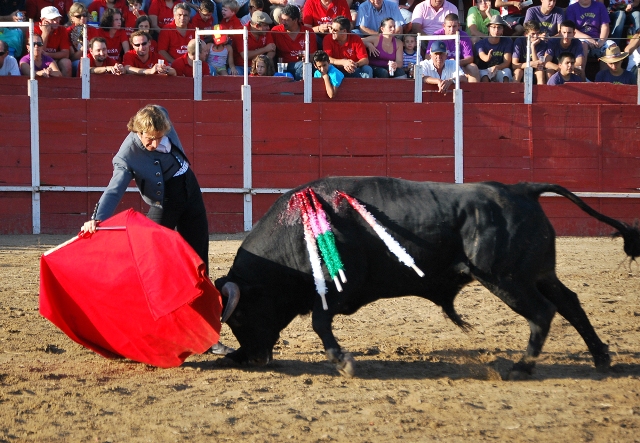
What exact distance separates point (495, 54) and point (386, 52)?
1.38 metres

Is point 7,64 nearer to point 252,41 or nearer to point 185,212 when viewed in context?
point 252,41

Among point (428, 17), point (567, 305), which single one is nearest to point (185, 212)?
point (567, 305)

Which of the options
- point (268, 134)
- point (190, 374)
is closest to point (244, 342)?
point (190, 374)

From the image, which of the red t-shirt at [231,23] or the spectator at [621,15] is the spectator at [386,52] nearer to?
the red t-shirt at [231,23]

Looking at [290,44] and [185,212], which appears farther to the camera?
[290,44]

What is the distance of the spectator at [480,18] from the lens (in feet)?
34.7

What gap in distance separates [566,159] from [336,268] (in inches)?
268

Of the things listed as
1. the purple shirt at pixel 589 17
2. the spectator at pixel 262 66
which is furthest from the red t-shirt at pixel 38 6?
the purple shirt at pixel 589 17

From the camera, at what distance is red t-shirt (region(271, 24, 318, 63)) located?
9781mm

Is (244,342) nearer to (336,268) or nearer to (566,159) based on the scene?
(336,268)

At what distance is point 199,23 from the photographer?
9750 mm

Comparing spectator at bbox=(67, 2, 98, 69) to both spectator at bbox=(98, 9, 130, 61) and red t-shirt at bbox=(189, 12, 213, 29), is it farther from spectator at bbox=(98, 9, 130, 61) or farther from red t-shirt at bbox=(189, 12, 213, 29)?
red t-shirt at bbox=(189, 12, 213, 29)

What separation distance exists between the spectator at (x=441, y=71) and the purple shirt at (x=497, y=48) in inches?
20.7

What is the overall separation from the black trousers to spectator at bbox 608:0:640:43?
27.2 feet
